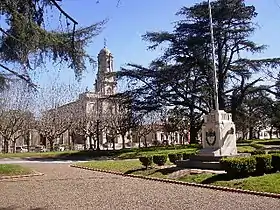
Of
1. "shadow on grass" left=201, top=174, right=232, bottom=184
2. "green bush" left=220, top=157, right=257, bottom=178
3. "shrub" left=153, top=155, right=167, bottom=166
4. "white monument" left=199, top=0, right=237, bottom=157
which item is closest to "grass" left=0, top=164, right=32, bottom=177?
"shrub" left=153, top=155, right=167, bottom=166

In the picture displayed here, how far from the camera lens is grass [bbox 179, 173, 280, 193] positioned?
1121cm

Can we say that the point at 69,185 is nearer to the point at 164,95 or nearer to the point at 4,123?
the point at 164,95

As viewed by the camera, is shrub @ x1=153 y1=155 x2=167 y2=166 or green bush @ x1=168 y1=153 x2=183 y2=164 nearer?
shrub @ x1=153 y1=155 x2=167 y2=166

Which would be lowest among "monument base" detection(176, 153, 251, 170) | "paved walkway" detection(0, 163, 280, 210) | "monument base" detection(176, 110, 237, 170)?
"paved walkway" detection(0, 163, 280, 210)

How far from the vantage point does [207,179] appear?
13.7 m

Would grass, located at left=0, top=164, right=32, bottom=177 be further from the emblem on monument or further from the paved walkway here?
the emblem on monument

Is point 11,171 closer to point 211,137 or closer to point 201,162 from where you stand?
point 201,162

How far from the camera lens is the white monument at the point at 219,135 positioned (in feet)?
61.6

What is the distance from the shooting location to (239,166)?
13.6m

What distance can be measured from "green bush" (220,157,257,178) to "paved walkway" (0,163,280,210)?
1723 millimetres

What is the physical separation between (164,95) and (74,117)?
624 inches

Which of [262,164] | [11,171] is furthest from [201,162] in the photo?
[11,171]

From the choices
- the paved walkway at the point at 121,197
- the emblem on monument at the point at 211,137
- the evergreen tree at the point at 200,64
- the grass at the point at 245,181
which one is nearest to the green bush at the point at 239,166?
the grass at the point at 245,181

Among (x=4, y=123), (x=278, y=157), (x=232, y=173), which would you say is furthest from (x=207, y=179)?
(x=4, y=123)
